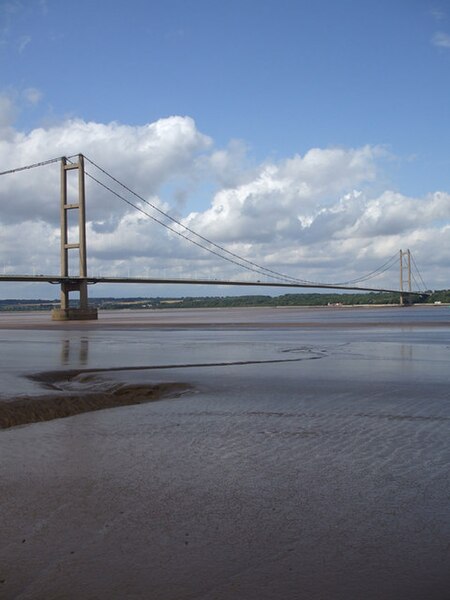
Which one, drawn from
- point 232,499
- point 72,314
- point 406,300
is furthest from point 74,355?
point 406,300

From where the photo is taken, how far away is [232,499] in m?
4.46

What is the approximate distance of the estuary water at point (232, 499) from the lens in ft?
10.5

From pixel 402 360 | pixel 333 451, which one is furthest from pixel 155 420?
pixel 402 360

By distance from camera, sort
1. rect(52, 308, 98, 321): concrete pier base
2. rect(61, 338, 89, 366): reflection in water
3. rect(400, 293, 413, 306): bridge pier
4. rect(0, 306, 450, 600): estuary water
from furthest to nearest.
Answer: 1. rect(400, 293, 413, 306): bridge pier
2. rect(52, 308, 98, 321): concrete pier base
3. rect(61, 338, 89, 366): reflection in water
4. rect(0, 306, 450, 600): estuary water

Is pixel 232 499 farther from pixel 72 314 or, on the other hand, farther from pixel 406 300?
pixel 406 300

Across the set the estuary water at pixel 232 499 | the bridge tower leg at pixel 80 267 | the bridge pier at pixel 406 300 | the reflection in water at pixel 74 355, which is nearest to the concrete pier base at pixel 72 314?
the bridge tower leg at pixel 80 267

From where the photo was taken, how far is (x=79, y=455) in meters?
5.77

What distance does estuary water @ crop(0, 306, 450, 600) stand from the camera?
3.20 m

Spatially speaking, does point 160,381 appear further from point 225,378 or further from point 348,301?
point 348,301

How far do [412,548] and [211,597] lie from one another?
1.23 meters

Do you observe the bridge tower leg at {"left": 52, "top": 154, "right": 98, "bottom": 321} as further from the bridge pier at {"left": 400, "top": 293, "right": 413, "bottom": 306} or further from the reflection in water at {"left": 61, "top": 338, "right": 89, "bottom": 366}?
the bridge pier at {"left": 400, "top": 293, "right": 413, "bottom": 306}

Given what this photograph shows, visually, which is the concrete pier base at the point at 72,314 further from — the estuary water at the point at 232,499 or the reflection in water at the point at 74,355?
the estuary water at the point at 232,499

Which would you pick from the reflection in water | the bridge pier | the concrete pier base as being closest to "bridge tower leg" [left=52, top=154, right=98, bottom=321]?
the concrete pier base

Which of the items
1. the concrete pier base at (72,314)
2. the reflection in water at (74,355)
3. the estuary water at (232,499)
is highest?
the concrete pier base at (72,314)
